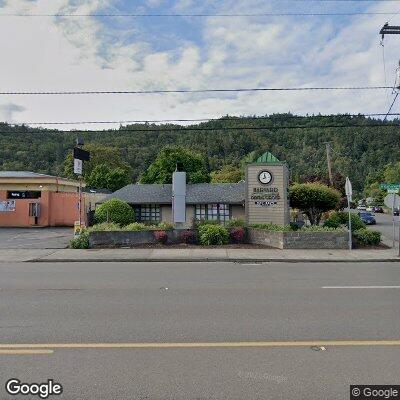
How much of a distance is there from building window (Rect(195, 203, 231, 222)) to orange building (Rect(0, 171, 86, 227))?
9.16 metres

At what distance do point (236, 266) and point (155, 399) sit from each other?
9.91 meters

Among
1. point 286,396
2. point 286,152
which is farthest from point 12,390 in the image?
point 286,152

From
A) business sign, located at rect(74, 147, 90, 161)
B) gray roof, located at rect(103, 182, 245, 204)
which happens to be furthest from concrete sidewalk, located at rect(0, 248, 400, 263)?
gray roof, located at rect(103, 182, 245, 204)

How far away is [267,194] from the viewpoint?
21.4 metres

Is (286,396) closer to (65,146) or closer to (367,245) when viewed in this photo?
(367,245)

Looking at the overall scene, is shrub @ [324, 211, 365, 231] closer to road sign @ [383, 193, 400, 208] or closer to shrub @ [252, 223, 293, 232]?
road sign @ [383, 193, 400, 208]

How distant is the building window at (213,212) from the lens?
27859 millimetres

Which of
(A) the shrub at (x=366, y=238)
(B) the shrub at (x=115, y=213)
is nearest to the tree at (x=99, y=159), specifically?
(B) the shrub at (x=115, y=213)

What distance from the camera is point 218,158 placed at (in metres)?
95.9

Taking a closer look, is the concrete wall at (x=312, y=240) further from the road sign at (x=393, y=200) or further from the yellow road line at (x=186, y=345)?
the yellow road line at (x=186, y=345)

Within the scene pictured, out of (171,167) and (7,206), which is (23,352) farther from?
(171,167)
